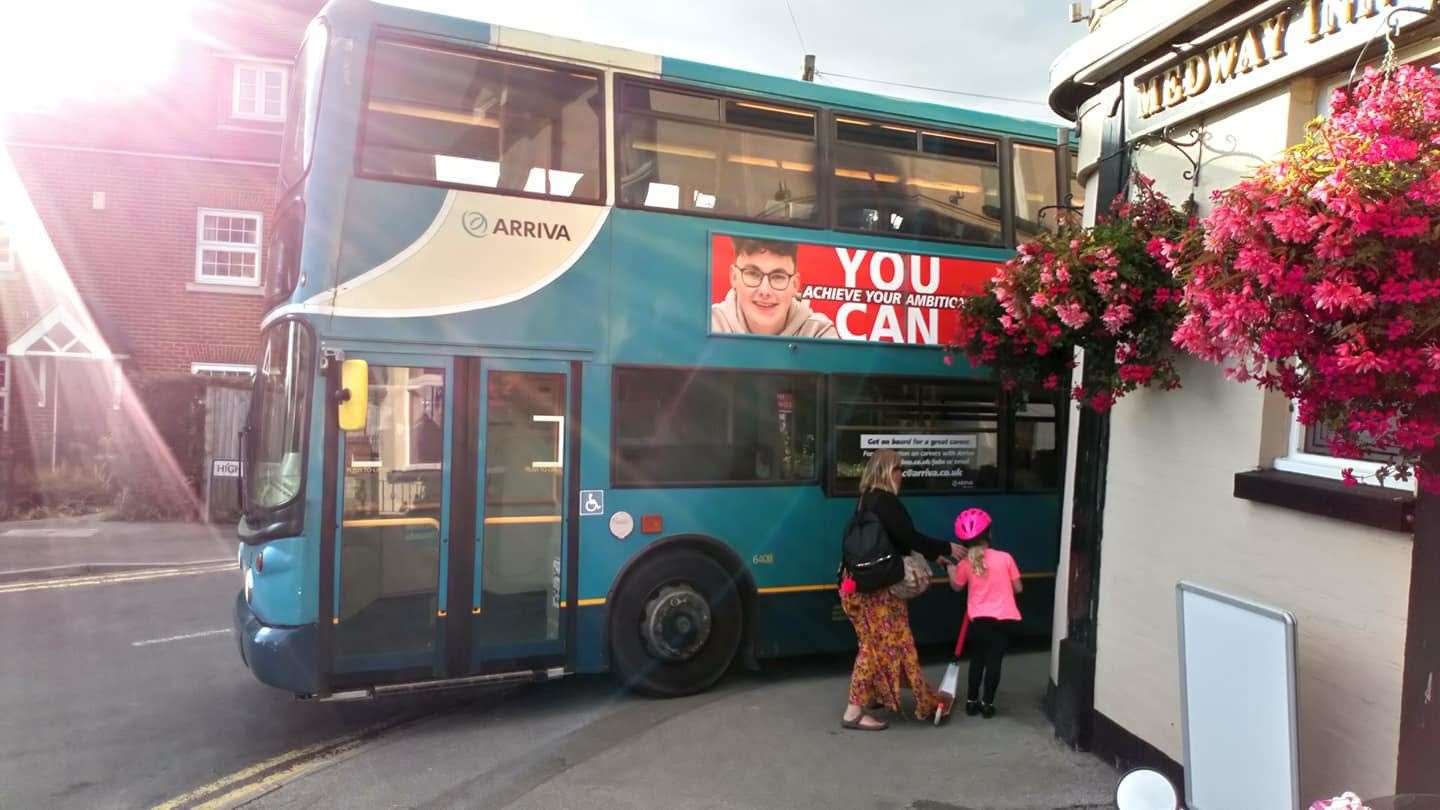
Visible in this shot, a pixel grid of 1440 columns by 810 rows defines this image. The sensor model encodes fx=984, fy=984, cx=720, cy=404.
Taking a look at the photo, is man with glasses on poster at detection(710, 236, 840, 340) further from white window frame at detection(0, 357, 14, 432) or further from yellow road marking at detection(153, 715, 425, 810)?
white window frame at detection(0, 357, 14, 432)

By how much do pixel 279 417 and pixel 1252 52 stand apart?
5.53m

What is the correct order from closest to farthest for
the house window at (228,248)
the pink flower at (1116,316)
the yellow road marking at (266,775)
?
the pink flower at (1116,316) < the yellow road marking at (266,775) < the house window at (228,248)

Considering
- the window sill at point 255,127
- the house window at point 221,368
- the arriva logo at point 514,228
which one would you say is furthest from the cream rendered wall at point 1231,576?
the window sill at point 255,127

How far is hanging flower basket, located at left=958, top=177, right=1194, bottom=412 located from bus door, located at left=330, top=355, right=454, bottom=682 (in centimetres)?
344

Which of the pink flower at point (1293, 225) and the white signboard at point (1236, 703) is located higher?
the pink flower at point (1293, 225)

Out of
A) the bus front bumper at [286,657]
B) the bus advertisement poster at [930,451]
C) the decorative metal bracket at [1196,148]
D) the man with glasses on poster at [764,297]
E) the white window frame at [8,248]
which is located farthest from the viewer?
the white window frame at [8,248]

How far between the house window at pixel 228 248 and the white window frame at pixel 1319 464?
17499 mm

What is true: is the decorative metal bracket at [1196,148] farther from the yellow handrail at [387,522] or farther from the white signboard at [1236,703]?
the yellow handrail at [387,522]

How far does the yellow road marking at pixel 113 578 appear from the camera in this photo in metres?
10.3

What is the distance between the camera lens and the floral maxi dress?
5898 millimetres

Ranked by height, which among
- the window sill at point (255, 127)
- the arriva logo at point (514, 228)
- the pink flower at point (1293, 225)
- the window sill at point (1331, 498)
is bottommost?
the window sill at point (1331, 498)

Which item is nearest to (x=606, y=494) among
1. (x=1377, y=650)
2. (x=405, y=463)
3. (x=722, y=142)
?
(x=405, y=463)

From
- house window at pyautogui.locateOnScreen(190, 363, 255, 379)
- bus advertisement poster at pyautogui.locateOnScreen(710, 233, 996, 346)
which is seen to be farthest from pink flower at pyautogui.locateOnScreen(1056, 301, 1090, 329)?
house window at pyautogui.locateOnScreen(190, 363, 255, 379)

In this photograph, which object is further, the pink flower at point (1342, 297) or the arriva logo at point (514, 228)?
the arriva logo at point (514, 228)
